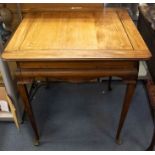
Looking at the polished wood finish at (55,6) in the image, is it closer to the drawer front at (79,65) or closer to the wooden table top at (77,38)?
the wooden table top at (77,38)

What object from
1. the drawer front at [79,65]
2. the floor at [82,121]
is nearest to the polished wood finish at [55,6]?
the drawer front at [79,65]

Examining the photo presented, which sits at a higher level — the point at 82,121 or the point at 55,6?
the point at 55,6

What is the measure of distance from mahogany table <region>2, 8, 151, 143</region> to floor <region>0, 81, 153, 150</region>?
0.37 m

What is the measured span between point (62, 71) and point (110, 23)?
41 centimetres

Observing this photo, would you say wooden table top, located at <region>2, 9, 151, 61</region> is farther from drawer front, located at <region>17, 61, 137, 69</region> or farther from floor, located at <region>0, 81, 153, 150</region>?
floor, located at <region>0, 81, 153, 150</region>

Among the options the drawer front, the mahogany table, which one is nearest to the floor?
the mahogany table

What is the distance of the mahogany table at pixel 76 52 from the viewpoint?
0.89 m

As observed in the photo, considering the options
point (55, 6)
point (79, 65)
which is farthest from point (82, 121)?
point (55, 6)

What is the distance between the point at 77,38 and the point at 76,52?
13 cm

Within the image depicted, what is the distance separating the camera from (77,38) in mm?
1004

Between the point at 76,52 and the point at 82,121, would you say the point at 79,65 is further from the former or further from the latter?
the point at 82,121

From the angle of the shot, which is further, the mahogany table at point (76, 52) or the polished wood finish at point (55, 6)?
the polished wood finish at point (55, 6)

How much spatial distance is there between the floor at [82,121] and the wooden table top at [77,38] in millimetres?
685

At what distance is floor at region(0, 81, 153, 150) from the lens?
134cm
